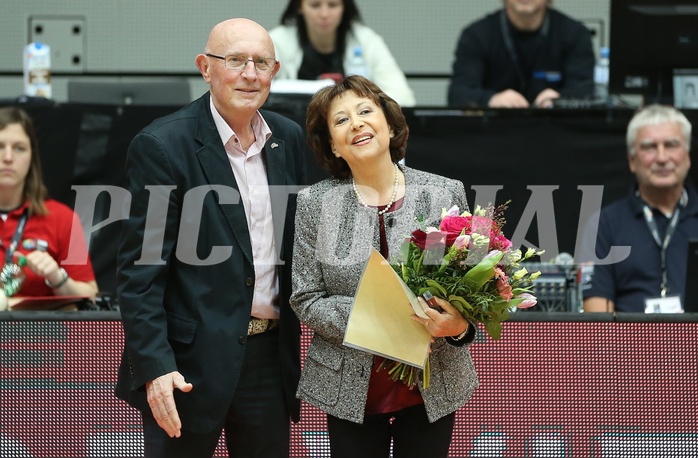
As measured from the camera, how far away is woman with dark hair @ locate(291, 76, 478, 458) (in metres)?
3.37

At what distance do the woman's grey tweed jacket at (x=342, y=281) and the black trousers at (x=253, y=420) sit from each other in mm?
126

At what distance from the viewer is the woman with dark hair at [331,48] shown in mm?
7094

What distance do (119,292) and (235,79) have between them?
743 millimetres

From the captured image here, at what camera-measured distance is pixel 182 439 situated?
11.3ft

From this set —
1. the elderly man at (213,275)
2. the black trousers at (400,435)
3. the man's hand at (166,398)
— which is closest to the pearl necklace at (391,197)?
the elderly man at (213,275)

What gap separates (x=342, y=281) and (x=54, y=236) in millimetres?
2724

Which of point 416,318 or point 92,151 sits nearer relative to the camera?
point 416,318

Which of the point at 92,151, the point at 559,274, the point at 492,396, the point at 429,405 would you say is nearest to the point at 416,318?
the point at 429,405

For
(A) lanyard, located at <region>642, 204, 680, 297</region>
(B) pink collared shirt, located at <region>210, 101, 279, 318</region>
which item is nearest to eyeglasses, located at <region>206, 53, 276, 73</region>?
(B) pink collared shirt, located at <region>210, 101, 279, 318</region>

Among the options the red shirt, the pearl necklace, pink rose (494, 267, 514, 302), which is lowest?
the red shirt

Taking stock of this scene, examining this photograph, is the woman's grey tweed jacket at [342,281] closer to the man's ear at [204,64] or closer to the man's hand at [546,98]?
the man's ear at [204,64]

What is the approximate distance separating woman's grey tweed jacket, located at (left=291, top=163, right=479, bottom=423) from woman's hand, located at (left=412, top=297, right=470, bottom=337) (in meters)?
0.15

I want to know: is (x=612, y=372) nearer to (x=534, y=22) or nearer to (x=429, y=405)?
(x=429, y=405)

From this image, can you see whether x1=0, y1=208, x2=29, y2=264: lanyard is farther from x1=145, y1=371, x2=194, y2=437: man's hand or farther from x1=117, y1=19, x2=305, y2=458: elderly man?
x1=145, y1=371, x2=194, y2=437: man's hand
